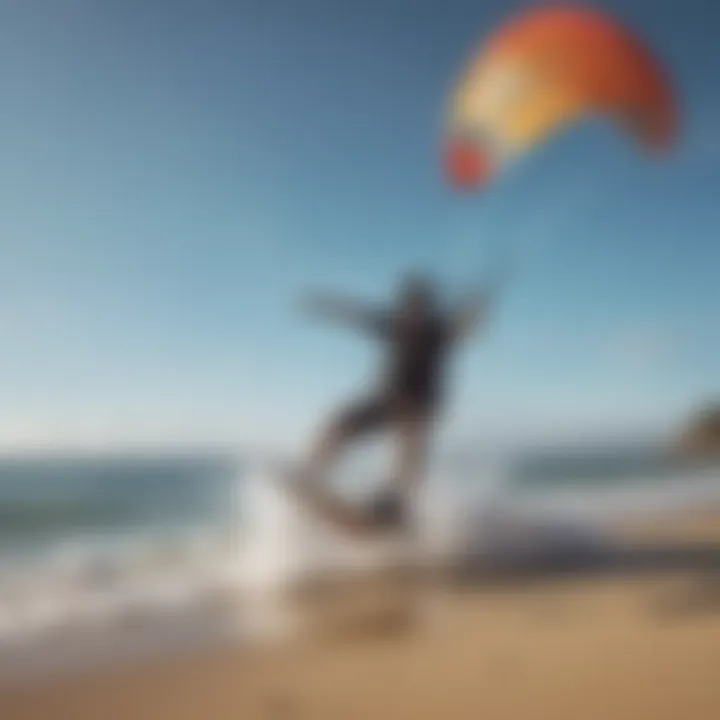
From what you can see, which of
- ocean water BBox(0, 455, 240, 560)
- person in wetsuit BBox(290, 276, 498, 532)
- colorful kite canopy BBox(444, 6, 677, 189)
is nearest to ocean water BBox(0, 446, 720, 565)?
ocean water BBox(0, 455, 240, 560)

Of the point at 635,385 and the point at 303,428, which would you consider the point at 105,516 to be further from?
the point at 635,385

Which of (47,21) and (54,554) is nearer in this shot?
(47,21)

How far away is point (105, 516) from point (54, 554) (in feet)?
1.01

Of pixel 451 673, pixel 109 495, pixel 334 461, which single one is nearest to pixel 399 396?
pixel 334 461

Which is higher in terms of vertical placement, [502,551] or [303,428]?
[303,428]

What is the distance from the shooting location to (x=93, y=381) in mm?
2199

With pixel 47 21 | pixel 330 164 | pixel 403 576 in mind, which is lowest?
pixel 403 576

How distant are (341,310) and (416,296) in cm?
20

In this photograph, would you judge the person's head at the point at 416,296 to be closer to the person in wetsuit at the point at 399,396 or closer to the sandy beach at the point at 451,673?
the person in wetsuit at the point at 399,396

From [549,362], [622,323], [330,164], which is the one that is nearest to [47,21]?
[330,164]

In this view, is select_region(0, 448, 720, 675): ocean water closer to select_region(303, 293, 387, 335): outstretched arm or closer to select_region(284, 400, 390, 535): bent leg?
select_region(284, 400, 390, 535): bent leg

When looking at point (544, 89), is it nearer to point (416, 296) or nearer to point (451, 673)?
point (416, 296)

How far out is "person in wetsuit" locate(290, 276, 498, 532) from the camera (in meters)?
2.33

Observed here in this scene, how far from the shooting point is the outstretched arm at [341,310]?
2314 mm
